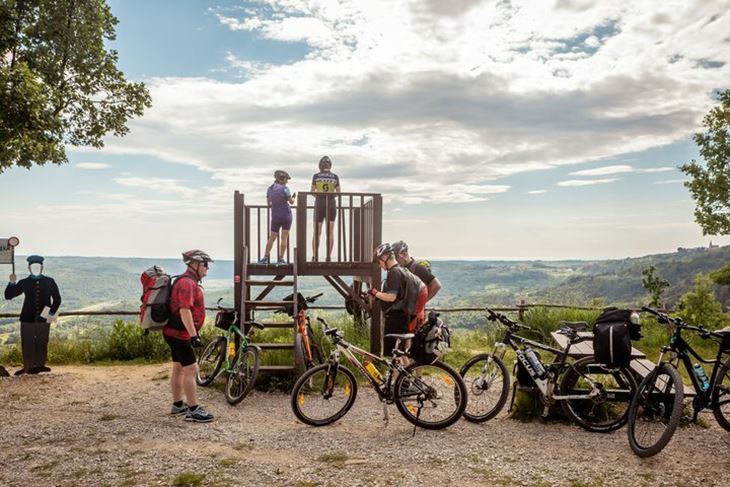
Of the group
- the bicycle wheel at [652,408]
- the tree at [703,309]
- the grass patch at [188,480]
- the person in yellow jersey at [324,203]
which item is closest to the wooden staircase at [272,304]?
the person in yellow jersey at [324,203]

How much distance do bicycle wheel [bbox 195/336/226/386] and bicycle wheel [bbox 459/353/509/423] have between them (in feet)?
13.0

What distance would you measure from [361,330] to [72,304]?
18257cm

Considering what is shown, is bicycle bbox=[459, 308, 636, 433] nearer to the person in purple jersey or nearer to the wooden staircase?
the wooden staircase

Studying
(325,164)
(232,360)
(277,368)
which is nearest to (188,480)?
(232,360)

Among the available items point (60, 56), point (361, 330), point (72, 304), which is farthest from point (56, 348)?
point (72, 304)

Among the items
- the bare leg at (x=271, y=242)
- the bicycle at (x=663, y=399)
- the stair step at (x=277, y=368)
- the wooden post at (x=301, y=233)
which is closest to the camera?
the bicycle at (x=663, y=399)

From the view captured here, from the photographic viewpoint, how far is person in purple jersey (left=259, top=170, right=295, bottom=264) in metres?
11.1

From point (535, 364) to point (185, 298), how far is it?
14.0ft

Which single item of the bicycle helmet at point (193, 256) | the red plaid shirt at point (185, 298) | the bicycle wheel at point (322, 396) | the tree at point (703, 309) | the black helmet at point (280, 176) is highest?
the black helmet at point (280, 176)

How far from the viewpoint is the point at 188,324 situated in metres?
6.79

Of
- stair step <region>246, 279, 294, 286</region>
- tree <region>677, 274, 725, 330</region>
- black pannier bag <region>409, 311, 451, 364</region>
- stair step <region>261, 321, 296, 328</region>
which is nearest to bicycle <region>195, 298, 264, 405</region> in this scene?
stair step <region>261, 321, 296, 328</region>

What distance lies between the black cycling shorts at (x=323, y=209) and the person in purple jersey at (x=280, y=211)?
1.72 feet

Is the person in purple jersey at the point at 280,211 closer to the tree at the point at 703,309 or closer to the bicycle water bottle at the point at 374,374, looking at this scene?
the bicycle water bottle at the point at 374,374

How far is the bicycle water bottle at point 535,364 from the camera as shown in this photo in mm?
6848
